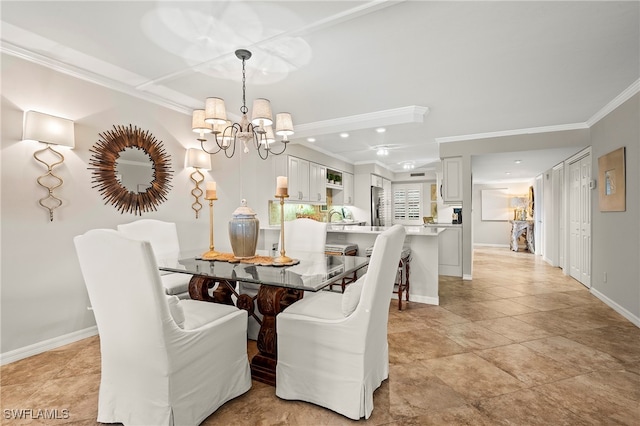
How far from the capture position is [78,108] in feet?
9.14

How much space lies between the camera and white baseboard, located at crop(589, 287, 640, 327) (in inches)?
124

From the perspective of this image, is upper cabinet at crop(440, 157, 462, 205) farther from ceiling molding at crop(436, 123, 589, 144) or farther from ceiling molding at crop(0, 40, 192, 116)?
ceiling molding at crop(0, 40, 192, 116)

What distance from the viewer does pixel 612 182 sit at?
3.58 meters

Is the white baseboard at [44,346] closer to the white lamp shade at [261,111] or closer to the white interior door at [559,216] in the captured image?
the white lamp shade at [261,111]

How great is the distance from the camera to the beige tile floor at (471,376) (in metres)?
1.75

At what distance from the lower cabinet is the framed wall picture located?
190cm

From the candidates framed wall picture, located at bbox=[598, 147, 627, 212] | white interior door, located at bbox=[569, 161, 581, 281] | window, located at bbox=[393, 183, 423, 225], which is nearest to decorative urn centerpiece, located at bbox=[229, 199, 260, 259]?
framed wall picture, located at bbox=[598, 147, 627, 212]

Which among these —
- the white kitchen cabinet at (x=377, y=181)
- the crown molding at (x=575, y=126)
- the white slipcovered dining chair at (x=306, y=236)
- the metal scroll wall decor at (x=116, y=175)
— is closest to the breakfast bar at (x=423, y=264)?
the white slipcovered dining chair at (x=306, y=236)

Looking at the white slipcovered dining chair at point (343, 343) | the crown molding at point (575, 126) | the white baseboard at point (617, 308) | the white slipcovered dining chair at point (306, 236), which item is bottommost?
the white baseboard at point (617, 308)

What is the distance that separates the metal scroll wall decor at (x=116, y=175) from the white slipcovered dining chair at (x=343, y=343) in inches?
88.6

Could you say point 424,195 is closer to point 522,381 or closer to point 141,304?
point 522,381

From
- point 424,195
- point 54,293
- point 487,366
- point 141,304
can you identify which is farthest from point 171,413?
point 424,195

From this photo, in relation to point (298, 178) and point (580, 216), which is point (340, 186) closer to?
point (298, 178)

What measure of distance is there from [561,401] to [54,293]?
3.78m
